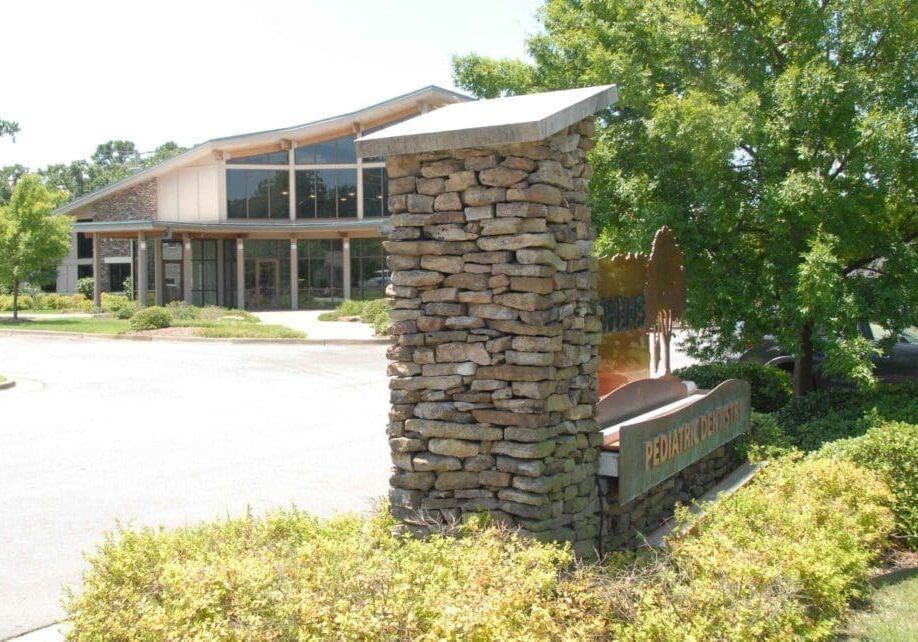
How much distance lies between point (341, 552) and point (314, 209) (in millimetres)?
34254

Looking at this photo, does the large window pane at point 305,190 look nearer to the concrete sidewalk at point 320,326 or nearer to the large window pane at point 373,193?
the large window pane at point 373,193

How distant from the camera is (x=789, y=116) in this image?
8.71 meters

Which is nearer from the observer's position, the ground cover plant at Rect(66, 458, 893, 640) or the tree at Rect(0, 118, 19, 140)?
the ground cover plant at Rect(66, 458, 893, 640)

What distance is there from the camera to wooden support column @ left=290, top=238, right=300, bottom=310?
122ft

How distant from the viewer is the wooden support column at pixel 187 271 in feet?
121

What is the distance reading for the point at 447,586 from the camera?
409 cm

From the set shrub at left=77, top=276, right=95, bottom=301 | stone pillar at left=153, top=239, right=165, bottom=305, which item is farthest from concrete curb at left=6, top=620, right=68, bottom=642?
shrub at left=77, top=276, right=95, bottom=301

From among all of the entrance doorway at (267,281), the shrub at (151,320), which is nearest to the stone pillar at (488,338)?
the shrub at (151,320)

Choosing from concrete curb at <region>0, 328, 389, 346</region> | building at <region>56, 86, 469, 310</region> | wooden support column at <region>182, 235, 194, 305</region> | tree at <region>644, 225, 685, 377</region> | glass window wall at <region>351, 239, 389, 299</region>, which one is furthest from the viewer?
glass window wall at <region>351, 239, 389, 299</region>

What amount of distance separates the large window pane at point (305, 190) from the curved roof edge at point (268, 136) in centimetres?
175

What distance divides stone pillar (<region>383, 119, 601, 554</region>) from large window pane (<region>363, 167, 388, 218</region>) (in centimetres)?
3211

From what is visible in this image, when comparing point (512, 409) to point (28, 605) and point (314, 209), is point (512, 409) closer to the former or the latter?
point (28, 605)

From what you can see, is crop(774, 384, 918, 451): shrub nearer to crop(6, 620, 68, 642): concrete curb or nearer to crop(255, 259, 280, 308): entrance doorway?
crop(6, 620, 68, 642): concrete curb

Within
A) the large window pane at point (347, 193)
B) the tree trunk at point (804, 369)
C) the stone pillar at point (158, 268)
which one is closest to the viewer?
the tree trunk at point (804, 369)
